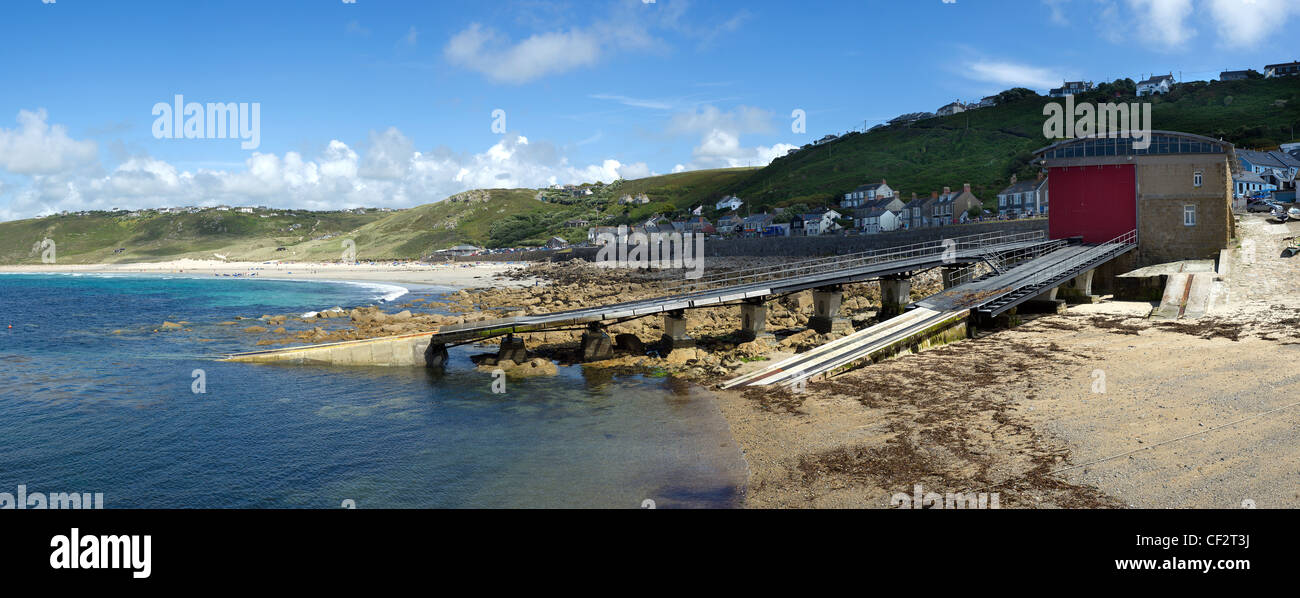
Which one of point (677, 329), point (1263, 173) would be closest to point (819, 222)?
point (1263, 173)

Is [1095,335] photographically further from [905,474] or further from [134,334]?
[134,334]

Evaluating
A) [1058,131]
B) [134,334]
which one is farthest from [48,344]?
[1058,131]

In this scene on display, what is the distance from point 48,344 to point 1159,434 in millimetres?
49089

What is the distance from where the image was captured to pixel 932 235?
63438mm

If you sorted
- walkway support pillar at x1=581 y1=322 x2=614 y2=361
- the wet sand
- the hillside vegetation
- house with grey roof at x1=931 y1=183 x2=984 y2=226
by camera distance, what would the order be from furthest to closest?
the hillside vegetation → house with grey roof at x1=931 y1=183 x2=984 y2=226 → walkway support pillar at x1=581 y1=322 x2=614 y2=361 → the wet sand

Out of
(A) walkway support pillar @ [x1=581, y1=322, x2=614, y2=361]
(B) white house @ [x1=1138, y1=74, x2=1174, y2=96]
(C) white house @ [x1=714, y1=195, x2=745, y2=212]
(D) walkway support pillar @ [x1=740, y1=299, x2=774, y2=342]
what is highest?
(B) white house @ [x1=1138, y1=74, x2=1174, y2=96]

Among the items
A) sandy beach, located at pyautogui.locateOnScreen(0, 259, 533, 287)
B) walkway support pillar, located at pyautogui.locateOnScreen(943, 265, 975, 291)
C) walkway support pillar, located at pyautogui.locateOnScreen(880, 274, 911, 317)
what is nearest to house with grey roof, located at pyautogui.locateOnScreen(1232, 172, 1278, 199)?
walkway support pillar, located at pyautogui.locateOnScreen(943, 265, 975, 291)

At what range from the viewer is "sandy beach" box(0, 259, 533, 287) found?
9306 centimetres

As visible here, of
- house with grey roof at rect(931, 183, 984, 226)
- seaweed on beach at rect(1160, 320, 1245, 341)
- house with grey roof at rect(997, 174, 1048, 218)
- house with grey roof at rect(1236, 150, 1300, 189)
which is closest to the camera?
seaweed on beach at rect(1160, 320, 1245, 341)

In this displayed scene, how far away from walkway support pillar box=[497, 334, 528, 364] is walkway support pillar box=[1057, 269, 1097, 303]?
75.7 feet

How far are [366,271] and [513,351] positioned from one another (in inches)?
4540

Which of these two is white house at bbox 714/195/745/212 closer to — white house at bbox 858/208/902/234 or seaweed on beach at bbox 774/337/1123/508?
white house at bbox 858/208/902/234
